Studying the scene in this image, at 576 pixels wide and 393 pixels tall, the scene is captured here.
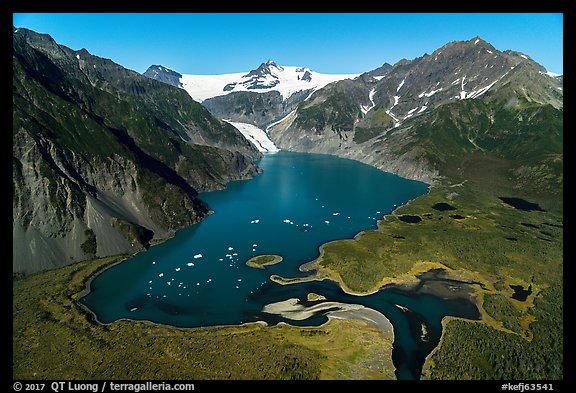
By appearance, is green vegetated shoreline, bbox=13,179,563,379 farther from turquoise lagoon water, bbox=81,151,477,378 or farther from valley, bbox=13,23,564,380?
turquoise lagoon water, bbox=81,151,477,378

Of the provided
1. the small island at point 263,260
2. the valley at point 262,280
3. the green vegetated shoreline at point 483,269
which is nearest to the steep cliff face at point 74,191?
the valley at point 262,280

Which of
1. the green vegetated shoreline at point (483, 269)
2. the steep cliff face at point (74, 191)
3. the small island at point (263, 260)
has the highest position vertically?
the steep cliff face at point (74, 191)

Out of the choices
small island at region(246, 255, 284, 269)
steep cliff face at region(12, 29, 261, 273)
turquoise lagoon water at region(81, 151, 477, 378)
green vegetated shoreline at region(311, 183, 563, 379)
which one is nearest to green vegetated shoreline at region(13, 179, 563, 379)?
green vegetated shoreline at region(311, 183, 563, 379)

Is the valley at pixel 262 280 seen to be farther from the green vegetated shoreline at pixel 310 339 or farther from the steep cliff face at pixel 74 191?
the steep cliff face at pixel 74 191

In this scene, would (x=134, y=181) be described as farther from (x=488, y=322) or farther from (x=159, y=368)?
(x=488, y=322)

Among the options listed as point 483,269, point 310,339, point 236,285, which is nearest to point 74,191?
point 236,285
